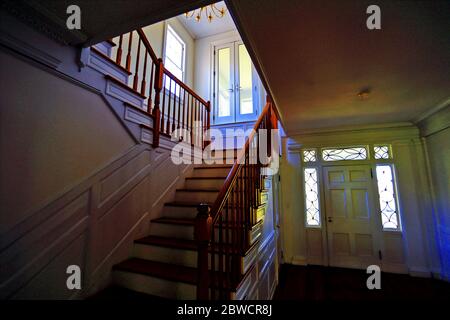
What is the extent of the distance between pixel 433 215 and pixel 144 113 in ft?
15.5

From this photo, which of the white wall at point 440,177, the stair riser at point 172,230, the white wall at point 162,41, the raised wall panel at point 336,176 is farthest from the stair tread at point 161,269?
the white wall at point 440,177

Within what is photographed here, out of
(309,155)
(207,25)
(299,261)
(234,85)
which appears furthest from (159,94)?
(299,261)

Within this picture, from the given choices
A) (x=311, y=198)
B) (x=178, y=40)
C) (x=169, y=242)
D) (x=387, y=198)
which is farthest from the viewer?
(x=178, y=40)

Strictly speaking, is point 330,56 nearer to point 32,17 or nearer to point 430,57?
point 430,57

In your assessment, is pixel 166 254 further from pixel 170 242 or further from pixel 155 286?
pixel 155 286

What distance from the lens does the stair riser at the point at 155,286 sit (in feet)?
5.22

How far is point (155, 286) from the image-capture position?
1699mm

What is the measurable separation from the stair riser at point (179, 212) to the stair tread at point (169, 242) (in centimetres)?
33

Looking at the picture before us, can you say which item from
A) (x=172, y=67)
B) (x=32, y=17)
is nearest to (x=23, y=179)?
(x=32, y=17)

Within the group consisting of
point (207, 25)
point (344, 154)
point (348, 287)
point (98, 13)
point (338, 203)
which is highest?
point (207, 25)

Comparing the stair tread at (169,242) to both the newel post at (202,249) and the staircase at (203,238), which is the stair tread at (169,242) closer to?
the staircase at (203,238)

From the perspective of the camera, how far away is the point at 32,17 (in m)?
1.30

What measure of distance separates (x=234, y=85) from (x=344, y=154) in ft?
9.41

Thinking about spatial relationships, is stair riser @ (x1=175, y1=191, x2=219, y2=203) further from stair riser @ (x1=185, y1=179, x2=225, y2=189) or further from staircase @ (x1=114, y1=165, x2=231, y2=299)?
stair riser @ (x1=185, y1=179, x2=225, y2=189)
